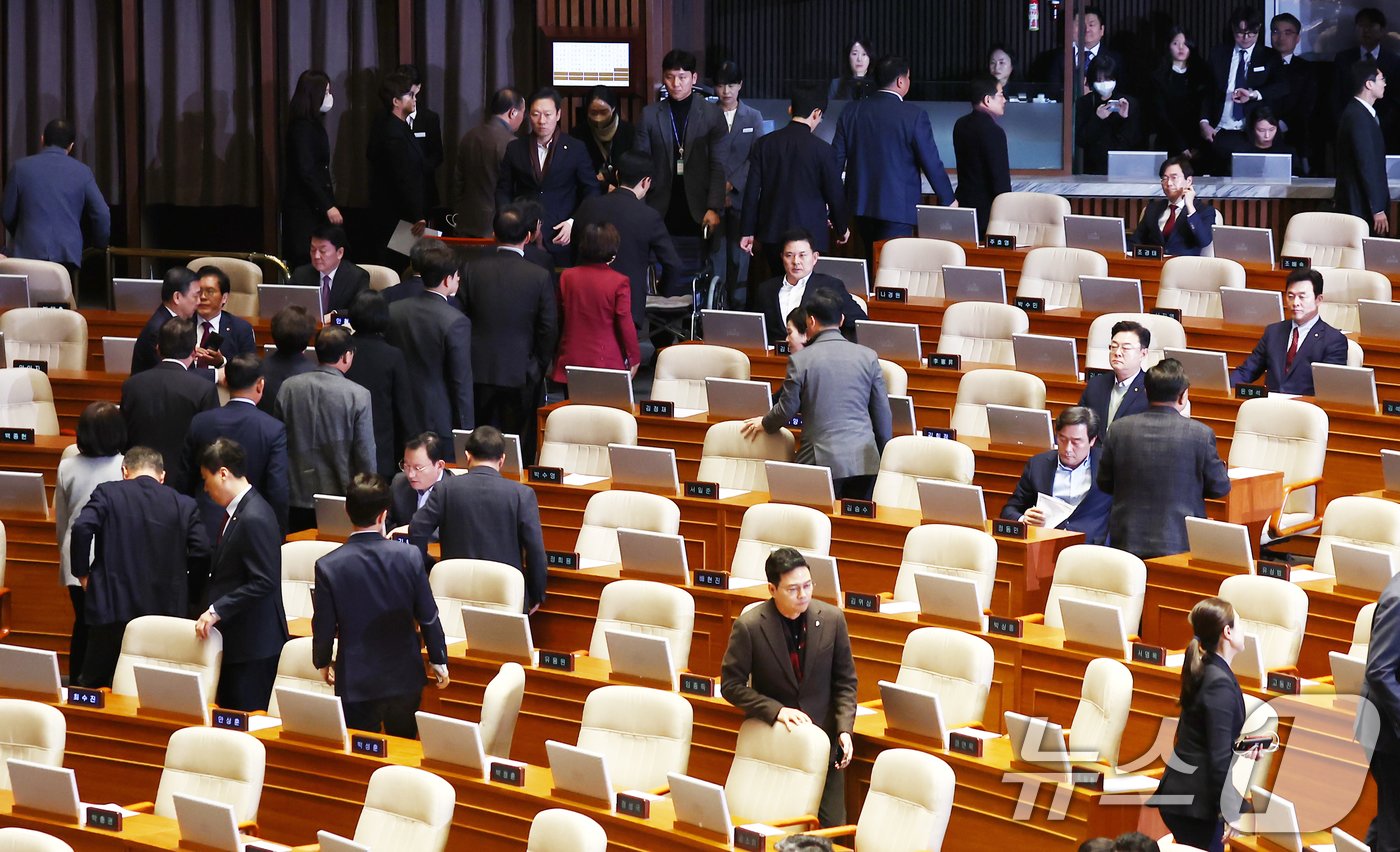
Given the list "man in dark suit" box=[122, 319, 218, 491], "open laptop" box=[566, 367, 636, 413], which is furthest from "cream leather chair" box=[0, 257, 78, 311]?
"open laptop" box=[566, 367, 636, 413]

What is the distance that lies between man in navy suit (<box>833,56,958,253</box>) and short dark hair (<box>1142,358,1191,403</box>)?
332 centimetres

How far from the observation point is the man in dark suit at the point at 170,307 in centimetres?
875

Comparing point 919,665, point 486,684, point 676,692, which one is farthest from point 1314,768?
point 486,684

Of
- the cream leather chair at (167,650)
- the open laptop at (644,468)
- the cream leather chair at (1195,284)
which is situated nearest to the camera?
the cream leather chair at (167,650)

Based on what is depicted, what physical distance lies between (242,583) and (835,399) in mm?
2350

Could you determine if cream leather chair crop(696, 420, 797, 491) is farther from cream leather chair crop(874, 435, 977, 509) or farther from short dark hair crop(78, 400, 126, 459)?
short dark hair crop(78, 400, 126, 459)

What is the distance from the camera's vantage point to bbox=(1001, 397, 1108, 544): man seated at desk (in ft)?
24.6

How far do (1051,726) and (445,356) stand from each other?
347 cm

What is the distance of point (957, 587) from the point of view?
6.71m

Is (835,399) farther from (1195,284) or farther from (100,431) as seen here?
(100,431)

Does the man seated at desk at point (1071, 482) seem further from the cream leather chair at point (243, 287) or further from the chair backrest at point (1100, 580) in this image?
the cream leather chair at point (243, 287)

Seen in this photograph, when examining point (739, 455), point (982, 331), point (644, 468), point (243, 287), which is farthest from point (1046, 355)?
point (243, 287)

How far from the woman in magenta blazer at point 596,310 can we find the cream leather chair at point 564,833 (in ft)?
12.3

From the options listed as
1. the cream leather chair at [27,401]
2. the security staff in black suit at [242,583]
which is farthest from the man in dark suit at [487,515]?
the cream leather chair at [27,401]
